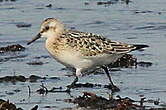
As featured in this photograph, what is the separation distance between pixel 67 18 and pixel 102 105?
6.88m

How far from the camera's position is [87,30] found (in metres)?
14.2

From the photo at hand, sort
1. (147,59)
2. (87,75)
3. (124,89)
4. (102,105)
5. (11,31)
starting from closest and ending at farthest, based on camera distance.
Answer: (102,105) → (124,89) → (87,75) → (147,59) → (11,31)

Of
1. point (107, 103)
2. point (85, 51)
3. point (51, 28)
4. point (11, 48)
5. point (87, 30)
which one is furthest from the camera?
point (87, 30)

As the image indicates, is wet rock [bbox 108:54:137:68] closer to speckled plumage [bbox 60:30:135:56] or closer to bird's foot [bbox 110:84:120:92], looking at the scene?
speckled plumage [bbox 60:30:135:56]

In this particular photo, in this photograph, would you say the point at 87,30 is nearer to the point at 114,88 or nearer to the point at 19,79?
the point at 19,79

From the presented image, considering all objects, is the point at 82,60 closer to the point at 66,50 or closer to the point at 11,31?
the point at 66,50

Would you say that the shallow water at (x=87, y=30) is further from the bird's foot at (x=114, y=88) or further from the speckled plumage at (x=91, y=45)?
the speckled plumage at (x=91, y=45)

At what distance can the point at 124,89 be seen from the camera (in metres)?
9.73

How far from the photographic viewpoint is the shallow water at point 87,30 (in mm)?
9578

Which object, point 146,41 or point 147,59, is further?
point 146,41

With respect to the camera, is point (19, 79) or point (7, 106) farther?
point (19, 79)

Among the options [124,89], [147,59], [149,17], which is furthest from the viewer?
[149,17]

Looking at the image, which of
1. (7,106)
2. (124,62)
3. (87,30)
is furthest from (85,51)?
(87,30)

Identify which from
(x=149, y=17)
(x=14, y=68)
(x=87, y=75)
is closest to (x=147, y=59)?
(x=87, y=75)
